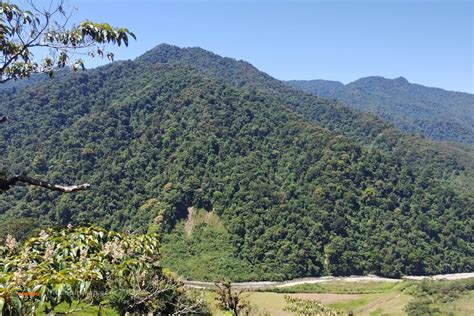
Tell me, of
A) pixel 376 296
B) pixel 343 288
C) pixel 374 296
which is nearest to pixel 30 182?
pixel 374 296

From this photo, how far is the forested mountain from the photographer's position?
3164 inches

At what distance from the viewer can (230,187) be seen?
3455 inches

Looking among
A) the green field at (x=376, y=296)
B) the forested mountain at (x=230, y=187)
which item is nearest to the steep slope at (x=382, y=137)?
the forested mountain at (x=230, y=187)

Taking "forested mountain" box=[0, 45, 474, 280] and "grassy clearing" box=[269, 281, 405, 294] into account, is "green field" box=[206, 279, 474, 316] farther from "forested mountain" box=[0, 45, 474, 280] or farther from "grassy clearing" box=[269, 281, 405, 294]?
"forested mountain" box=[0, 45, 474, 280]

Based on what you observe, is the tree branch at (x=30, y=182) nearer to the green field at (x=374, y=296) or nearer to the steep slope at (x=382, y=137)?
the green field at (x=374, y=296)

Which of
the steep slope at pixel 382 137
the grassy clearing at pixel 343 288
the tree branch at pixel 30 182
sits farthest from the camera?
the steep slope at pixel 382 137

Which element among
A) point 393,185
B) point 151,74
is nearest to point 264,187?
point 393,185

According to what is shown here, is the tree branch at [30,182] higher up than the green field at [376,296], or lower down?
higher up

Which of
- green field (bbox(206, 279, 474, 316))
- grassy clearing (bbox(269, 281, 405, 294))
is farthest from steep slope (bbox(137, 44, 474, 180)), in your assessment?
grassy clearing (bbox(269, 281, 405, 294))

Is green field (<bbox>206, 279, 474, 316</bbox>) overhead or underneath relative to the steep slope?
underneath

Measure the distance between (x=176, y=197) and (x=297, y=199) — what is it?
26.3 meters

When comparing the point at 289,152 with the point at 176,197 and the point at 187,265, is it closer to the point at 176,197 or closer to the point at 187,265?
the point at 176,197

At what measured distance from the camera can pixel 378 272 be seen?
270 feet

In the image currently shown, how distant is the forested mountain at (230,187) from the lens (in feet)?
264
